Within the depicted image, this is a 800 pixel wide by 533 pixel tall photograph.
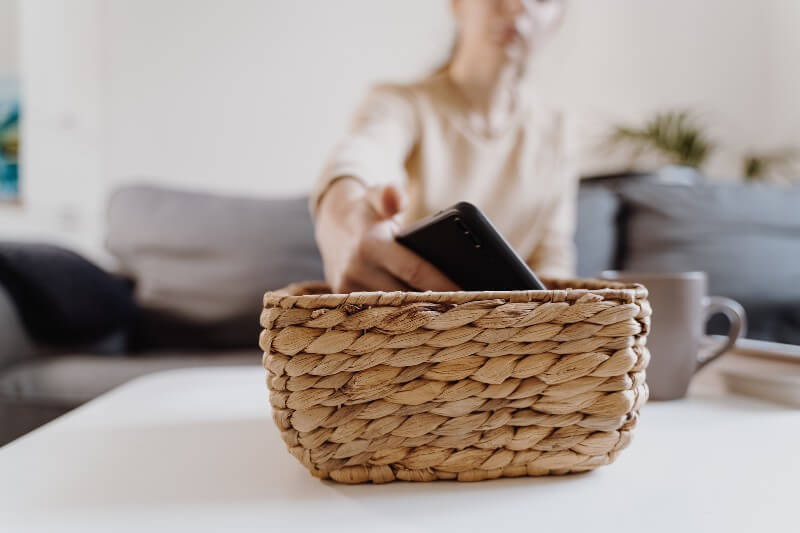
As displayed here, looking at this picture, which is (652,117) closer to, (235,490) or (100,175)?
(100,175)

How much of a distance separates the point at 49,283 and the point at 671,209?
1.59 meters

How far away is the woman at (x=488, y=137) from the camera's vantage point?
82cm

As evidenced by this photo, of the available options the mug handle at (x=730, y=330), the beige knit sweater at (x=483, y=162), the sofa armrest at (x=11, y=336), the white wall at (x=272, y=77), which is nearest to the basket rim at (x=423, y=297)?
the mug handle at (x=730, y=330)

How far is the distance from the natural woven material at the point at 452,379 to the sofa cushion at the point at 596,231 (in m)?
1.35

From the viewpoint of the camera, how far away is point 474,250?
1.06 ft

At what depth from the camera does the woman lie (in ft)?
2.68

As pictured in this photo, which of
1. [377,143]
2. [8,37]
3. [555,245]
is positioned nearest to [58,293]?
[377,143]

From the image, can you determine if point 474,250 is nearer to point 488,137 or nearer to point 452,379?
point 452,379

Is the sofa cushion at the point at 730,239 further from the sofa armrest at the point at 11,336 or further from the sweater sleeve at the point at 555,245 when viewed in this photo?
the sofa armrest at the point at 11,336

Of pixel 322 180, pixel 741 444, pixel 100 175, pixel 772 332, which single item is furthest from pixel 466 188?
pixel 100 175

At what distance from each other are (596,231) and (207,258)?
3.55 ft

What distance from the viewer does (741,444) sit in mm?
378

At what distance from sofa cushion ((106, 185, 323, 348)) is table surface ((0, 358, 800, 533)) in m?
1.20

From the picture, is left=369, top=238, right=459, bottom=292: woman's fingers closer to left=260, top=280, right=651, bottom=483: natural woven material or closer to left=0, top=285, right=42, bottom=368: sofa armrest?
left=260, top=280, right=651, bottom=483: natural woven material
